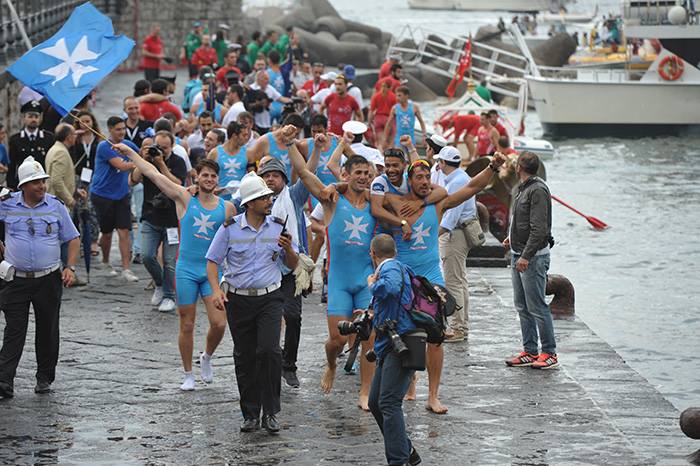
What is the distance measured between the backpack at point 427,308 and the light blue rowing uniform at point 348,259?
57.5 inches

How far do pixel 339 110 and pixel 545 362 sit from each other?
11018 mm

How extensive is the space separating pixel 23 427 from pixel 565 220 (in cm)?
1643

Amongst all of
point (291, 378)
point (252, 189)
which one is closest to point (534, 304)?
point (291, 378)

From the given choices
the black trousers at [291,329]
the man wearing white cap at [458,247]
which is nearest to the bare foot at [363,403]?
the black trousers at [291,329]

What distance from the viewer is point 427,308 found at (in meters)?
8.45

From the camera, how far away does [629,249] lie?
21.6 m

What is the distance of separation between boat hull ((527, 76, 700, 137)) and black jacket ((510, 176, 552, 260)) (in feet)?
94.5

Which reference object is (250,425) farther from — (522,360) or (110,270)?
(110,270)

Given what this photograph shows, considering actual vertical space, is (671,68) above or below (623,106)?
above

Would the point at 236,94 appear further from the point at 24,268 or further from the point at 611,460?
the point at 611,460

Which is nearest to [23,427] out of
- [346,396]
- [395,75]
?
[346,396]

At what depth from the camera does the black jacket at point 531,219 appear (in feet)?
36.1

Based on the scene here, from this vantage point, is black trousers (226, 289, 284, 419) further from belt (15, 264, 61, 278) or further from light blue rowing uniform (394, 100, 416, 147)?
light blue rowing uniform (394, 100, 416, 147)

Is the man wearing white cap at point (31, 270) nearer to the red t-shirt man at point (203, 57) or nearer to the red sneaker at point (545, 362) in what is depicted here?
the red sneaker at point (545, 362)
